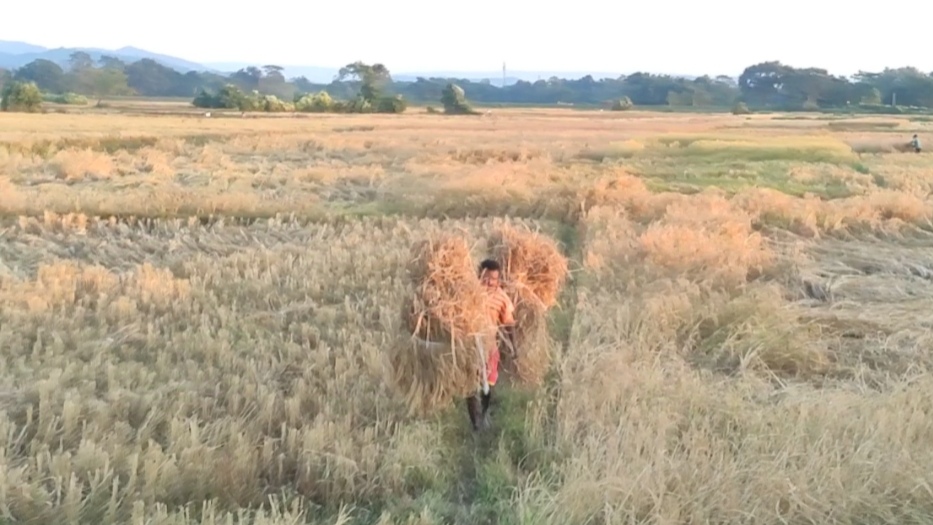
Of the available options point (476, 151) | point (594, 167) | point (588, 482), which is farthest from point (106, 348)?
point (476, 151)

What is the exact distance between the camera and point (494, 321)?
230 inches

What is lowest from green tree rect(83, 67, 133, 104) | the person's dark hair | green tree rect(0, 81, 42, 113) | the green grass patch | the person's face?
the green grass patch

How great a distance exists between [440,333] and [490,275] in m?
0.63

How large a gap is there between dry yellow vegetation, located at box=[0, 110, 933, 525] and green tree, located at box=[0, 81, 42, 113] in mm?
32330

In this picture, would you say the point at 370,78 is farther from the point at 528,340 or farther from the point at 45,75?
the point at 528,340

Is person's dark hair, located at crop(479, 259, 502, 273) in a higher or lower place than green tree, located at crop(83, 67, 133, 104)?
lower

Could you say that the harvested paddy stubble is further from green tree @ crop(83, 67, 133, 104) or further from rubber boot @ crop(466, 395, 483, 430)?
green tree @ crop(83, 67, 133, 104)

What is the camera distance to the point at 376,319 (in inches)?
305

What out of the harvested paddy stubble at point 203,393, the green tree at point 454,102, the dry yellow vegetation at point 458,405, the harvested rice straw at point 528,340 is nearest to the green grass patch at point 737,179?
the dry yellow vegetation at point 458,405

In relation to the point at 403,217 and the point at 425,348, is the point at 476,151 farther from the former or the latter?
the point at 425,348

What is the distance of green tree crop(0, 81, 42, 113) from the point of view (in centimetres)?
4319

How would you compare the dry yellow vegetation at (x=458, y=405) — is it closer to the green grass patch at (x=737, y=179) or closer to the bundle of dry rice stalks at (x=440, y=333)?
the bundle of dry rice stalks at (x=440, y=333)

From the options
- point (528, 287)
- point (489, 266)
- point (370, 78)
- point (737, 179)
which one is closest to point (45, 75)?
point (370, 78)

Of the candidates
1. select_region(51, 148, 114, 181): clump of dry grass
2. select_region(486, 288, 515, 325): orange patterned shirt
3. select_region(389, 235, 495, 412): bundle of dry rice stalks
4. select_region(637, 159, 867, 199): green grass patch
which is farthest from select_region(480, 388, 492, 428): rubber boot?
select_region(51, 148, 114, 181): clump of dry grass
